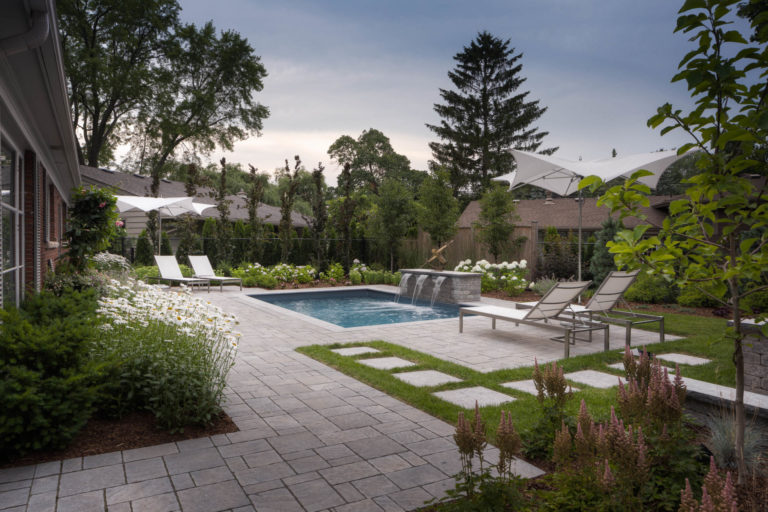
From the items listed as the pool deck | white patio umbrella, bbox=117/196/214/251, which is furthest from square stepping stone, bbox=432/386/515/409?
white patio umbrella, bbox=117/196/214/251

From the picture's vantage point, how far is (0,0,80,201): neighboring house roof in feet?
7.92

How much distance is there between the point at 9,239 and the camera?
14.6 feet

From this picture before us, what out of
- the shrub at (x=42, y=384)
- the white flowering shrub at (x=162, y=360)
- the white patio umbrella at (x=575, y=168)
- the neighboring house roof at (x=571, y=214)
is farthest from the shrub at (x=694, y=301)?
the neighboring house roof at (x=571, y=214)

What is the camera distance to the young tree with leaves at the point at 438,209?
14367 mm

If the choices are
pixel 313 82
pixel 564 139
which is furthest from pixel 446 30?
pixel 564 139

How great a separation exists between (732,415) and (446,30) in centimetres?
1077

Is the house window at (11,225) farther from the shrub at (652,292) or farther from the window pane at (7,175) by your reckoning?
the shrub at (652,292)

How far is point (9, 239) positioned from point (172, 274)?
8.48 meters

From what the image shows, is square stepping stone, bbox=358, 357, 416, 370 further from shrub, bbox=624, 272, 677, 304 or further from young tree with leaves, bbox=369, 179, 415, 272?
young tree with leaves, bbox=369, 179, 415, 272

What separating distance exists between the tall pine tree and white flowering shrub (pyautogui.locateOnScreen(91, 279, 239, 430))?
85.2 ft

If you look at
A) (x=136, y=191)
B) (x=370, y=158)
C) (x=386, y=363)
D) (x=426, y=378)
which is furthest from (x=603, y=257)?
(x=370, y=158)

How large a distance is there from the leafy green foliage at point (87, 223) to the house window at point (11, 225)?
2.78 metres

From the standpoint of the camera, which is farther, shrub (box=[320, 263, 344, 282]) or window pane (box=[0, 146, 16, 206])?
shrub (box=[320, 263, 344, 282])

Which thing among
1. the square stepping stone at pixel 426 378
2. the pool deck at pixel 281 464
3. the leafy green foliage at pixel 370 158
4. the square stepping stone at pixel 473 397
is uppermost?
the leafy green foliage at pixel 370 158
